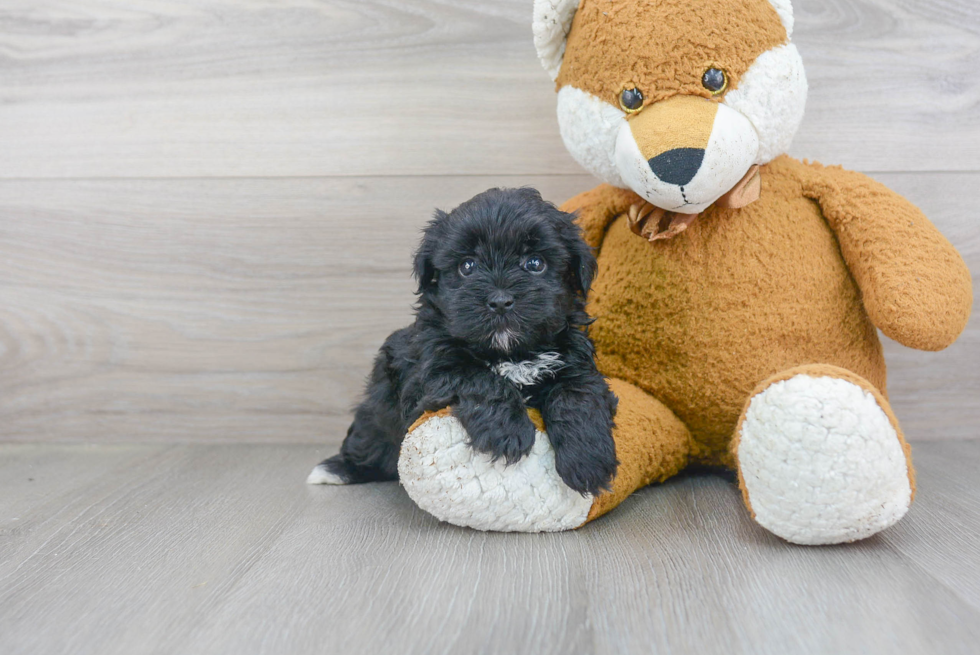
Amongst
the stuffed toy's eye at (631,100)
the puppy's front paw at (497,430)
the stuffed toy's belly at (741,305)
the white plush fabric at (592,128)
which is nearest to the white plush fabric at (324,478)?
the puppy's front paw at (497,430)

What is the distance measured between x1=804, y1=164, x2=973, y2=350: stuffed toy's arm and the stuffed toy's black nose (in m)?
0.31

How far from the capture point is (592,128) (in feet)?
3.87

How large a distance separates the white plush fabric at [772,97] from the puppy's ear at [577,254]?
294 mm

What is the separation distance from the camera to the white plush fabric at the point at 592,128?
116 centimetres

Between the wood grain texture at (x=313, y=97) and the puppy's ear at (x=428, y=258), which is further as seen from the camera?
the wood grain texture at (x=313, y=97)

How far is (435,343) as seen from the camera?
1.10 meters

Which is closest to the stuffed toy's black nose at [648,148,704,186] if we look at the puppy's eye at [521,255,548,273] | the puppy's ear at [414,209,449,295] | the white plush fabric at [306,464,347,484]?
the puppy's eye at [521,255,548,273]

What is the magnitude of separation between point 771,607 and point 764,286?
0.56m

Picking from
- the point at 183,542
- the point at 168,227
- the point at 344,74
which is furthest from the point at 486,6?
the point at 183,542

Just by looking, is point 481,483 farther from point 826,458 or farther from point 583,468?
point 826,458

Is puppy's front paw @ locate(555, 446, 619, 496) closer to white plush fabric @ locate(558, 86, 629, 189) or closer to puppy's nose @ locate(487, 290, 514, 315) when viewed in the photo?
puppy's nose @ locate(487, 290, 514, 315)

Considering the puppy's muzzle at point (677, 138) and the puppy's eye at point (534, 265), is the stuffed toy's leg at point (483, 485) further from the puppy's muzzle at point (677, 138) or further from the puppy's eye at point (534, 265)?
the puppy's muzzle at point (677, 138)

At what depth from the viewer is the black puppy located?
1011 mm

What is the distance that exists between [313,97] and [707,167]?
0.92m
